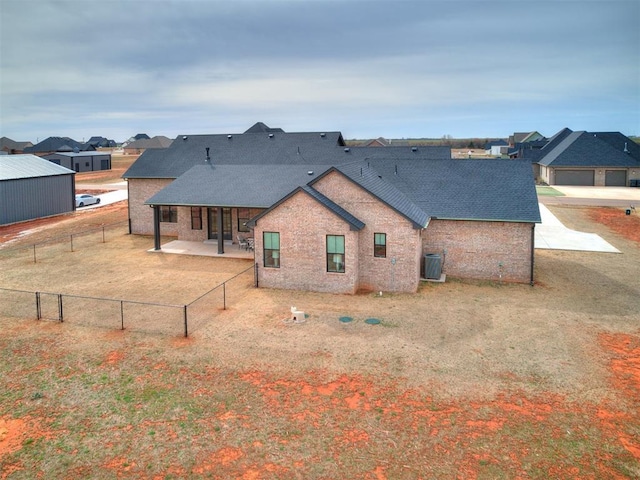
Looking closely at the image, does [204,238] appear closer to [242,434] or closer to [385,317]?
[385,317]

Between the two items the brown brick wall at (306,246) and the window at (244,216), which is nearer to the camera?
the brown brick wall at (306,246)

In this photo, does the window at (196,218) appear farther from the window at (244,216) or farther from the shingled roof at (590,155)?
the shingled roof at (590,155)

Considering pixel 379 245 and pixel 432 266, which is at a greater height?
pixel 379 245

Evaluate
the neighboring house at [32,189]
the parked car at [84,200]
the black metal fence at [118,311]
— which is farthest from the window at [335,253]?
the parked car at [84,200]

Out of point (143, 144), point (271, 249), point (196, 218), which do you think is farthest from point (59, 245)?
point (143, 144)

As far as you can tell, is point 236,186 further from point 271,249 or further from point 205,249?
point 271,249
